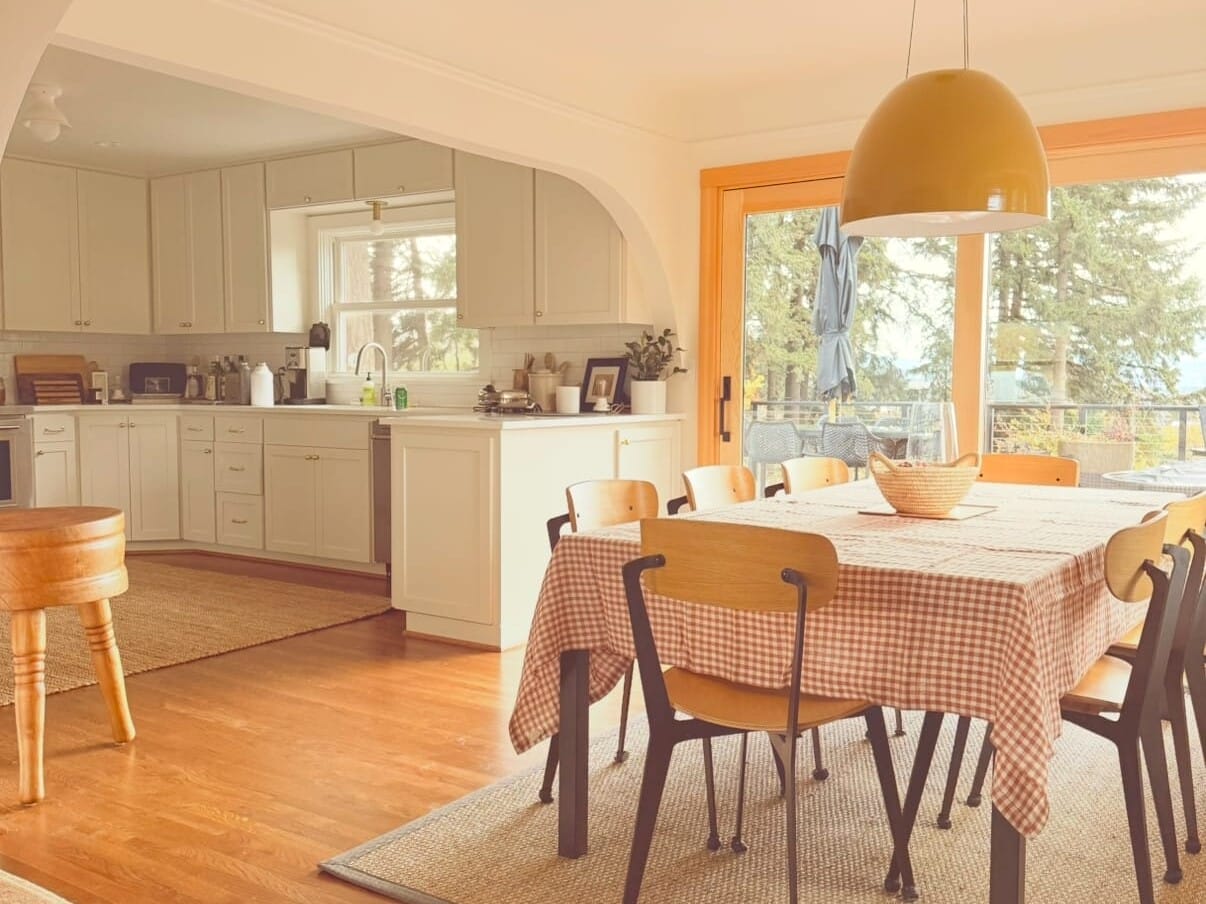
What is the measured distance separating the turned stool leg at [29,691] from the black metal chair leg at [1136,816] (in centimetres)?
270

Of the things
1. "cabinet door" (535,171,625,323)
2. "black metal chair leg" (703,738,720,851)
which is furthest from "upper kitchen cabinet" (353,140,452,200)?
"black metal chair leg" (703,738,720,851)

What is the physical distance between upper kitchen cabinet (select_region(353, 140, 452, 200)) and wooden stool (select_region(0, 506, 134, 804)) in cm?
341

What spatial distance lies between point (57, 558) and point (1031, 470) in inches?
126

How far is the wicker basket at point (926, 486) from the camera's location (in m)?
2.88

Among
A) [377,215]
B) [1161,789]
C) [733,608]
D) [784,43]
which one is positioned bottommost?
[1161,789]

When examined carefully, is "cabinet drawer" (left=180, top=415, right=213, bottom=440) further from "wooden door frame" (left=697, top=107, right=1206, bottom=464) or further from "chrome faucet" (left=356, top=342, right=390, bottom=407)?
"wooden door frame" (left=697, top=107, right=1206, bottom=464)

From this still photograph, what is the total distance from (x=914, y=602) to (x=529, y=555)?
2.81 meters

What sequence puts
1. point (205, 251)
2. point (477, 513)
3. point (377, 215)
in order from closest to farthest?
point (477, 513) → point (377, 215) → point (205, 251)

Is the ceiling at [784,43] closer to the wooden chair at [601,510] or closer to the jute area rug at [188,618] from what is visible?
the wooden chair at [601,510]

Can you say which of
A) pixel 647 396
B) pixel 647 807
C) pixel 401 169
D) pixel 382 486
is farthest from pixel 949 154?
pixel 401 169

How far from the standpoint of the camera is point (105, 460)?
22.6 ft

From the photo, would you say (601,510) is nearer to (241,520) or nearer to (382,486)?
(382,486)

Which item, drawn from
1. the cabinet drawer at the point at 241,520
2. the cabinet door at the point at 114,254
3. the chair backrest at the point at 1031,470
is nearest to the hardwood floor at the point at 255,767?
the chair backrest at the point at 1031,470

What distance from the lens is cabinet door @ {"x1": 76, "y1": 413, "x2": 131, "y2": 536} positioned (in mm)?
6801
